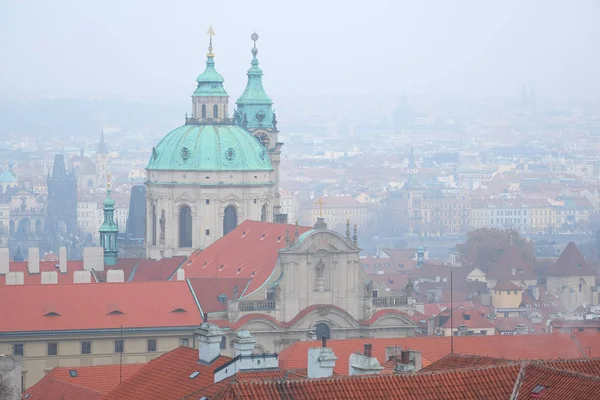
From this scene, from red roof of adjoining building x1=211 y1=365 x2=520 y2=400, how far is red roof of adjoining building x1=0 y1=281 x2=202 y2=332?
3765cm

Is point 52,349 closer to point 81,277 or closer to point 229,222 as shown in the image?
point 81,277

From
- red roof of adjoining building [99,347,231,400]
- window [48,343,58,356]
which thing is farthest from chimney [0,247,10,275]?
red roof of adjoining building [99,347,231,400]

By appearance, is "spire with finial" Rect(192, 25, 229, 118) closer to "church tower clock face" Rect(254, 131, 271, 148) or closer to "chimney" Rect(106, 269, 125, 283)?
"church tower clock face" Rect(254, 131, 271, 148)

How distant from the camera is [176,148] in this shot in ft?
285

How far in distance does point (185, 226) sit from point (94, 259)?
390cm

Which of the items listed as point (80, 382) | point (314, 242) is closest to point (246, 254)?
point (314, 242)

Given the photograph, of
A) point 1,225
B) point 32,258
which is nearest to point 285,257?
point 32,258

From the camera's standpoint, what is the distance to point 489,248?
130 metres

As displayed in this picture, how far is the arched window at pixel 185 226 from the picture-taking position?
86.1 metres

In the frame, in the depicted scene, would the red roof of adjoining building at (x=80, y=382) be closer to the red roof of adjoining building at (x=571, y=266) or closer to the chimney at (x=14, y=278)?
the chimney at (x=14, y=278)

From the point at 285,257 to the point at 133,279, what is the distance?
45.0 feet

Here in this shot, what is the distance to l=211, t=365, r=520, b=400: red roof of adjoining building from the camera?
2650cm

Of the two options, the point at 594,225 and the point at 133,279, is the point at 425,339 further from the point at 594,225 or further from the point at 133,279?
the point at 594,225

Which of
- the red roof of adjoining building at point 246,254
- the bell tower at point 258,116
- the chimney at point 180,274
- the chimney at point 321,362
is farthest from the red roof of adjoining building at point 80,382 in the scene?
the bell tower at point 258,116
